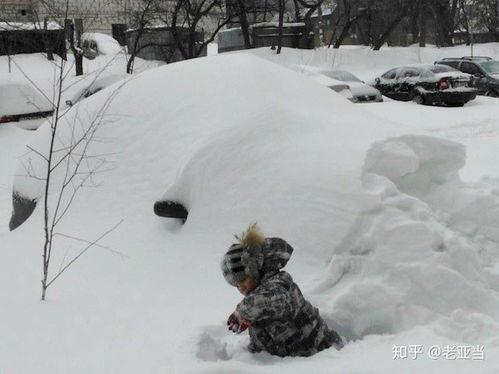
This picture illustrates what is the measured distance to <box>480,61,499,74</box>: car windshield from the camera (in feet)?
63.8

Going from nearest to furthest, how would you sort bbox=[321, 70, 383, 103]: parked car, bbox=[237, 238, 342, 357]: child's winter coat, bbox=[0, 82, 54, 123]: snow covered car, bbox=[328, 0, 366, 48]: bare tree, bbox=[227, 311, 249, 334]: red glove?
bbox=[237, 238, 342, 357]: child's winter coat, bbox=[227, 311, 249, 334]: red glove, bbox=[0, 82, 54, 123]: snow covered car, bbox=[321, 70, 383, 103]: parked car, bbox=[328, 0, 366, 48]: bare tree

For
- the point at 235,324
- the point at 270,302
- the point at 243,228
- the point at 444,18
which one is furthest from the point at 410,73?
the point at 444,18

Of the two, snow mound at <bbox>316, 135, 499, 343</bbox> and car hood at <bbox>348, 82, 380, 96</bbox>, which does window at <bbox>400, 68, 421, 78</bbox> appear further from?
snow mound at <bbox>316, 135, 499, 343</bbox>

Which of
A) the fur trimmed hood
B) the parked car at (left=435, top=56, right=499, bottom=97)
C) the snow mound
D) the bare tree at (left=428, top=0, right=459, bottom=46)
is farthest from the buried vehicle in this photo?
the bare tree at (left=428, top=0, right=459, bottom=46)

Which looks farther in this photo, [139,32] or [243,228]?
[139,32]

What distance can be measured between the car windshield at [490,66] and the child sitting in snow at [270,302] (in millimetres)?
18098

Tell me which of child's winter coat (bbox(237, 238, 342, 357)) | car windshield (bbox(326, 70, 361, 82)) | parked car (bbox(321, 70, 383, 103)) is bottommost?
parked car (bbox(321, 70, 383, 103))

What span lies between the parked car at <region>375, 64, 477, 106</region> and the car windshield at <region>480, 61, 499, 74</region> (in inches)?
91.3

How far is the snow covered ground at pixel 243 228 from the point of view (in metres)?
3.20

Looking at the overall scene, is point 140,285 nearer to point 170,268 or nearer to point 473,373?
point 170,268

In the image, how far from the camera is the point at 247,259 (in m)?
3.02

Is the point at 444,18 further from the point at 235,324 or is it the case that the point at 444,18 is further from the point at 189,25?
the point at 235,324

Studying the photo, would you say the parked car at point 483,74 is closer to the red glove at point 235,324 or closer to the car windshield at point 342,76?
the car windshield at point 342,76

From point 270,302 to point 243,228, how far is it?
49.3 inches
